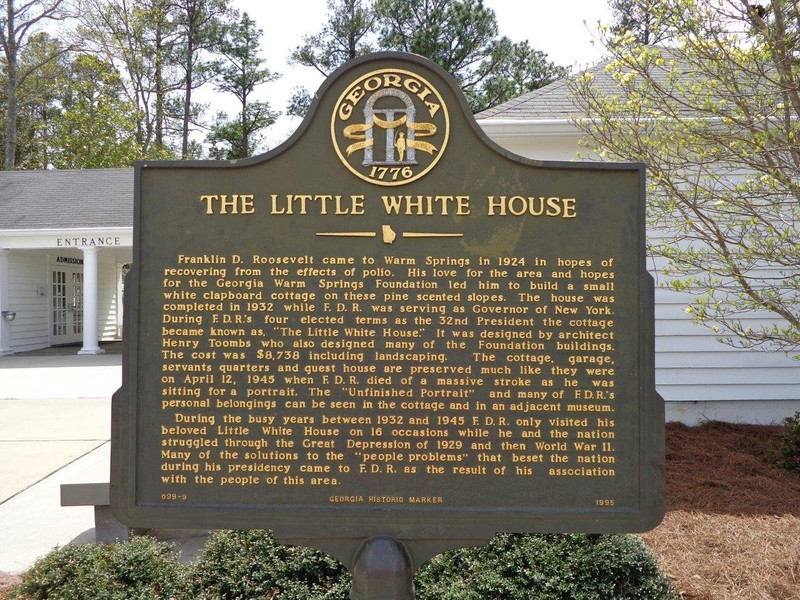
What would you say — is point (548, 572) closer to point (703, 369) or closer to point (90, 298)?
point (703, 369)

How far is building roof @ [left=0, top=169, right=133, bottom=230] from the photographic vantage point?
18.6 meters

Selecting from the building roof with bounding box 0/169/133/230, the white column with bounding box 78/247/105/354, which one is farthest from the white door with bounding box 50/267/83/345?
the white column with bounding box 78/247/105/354

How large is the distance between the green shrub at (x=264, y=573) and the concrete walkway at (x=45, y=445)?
5.13 feet

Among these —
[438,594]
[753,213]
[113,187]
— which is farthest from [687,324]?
[113,187]

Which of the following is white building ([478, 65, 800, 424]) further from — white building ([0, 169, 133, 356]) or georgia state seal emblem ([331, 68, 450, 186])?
white building ([0, 169, 133, 356])

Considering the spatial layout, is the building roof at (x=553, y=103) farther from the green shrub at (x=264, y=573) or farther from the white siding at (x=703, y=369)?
the green shrub at (x=264, y=573)

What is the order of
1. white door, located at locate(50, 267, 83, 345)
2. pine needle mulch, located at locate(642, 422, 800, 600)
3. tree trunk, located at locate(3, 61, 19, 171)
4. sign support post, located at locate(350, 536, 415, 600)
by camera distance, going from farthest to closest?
1. tree trunk, located at locate(3, 61, 19, 171)
2. white door, located at locate(50, 267, 83, 345)
3. pine needle mulch, located at locate(642, 422, 800, 600)
4. sign support post, located at locate(350, 536, 415, 600)

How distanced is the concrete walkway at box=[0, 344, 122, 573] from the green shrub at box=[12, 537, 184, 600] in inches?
32.8

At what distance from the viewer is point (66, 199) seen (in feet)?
66.2

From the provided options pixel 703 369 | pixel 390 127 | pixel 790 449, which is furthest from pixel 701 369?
pixel 390 127

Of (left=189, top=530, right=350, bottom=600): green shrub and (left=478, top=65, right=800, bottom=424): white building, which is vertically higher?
(left=478, top=65, right=800, bottom=424): white building

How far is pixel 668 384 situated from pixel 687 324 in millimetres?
771

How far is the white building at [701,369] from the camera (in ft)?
28.0

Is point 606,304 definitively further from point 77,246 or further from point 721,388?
point 77,246
